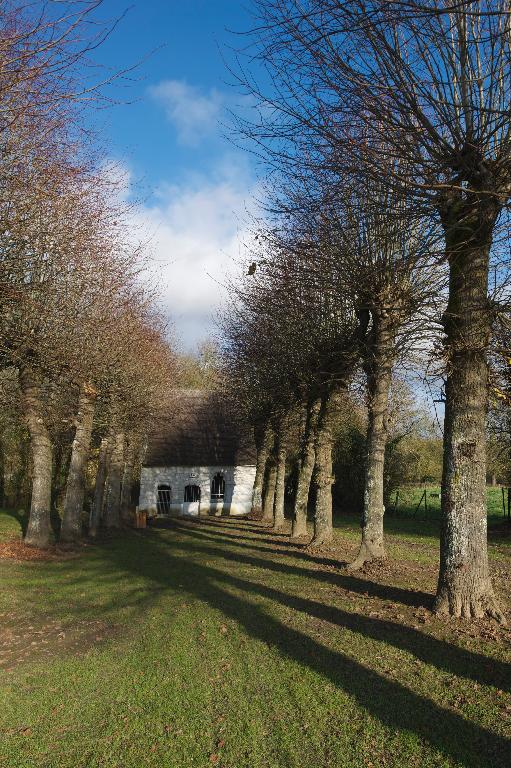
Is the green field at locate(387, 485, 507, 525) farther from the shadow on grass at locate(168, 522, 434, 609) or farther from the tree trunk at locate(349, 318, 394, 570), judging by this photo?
the tree trunk at locate(349, 318, 394, 570)

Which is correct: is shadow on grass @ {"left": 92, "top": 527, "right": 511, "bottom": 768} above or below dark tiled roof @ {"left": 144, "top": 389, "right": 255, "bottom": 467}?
below

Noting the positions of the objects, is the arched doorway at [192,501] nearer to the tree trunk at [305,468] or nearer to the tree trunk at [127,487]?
the tree trunk at [127,487]

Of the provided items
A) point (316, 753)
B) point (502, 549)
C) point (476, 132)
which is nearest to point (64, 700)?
point (316, 753)

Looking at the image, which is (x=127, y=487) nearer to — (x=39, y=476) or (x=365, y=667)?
(x=39, y=476)

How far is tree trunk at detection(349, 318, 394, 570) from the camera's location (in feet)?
44.7

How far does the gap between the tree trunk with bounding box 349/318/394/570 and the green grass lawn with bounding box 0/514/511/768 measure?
78cm

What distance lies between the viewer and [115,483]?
90.1 ft

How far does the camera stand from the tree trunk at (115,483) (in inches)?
1046

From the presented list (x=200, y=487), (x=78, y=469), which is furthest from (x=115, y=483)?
(x=200, y=487)

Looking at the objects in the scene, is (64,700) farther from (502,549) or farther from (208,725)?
(502,549)

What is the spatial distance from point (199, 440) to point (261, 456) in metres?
8.92

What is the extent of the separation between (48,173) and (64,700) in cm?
783

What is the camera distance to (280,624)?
944 cm

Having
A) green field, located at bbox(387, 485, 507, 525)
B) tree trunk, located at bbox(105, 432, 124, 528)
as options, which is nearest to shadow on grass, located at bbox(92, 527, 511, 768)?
tree trunk, located at bbox(105, 432, 124, 528)
